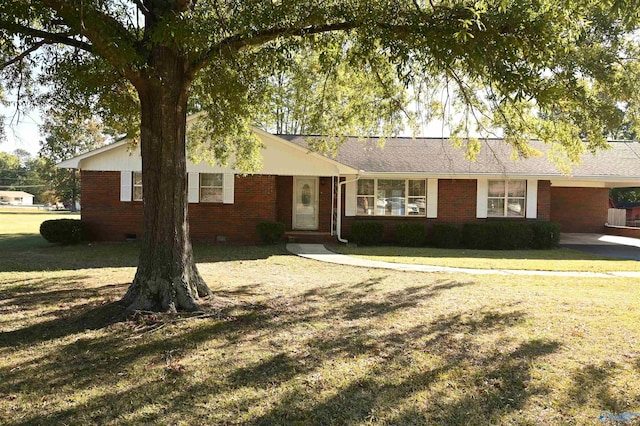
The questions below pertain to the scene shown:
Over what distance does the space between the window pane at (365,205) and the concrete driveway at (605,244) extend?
24.2 ft

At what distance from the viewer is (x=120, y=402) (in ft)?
12.8

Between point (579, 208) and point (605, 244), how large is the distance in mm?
4019

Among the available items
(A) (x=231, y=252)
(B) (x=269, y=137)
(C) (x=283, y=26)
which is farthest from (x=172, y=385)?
(B) (x=269, y=137)

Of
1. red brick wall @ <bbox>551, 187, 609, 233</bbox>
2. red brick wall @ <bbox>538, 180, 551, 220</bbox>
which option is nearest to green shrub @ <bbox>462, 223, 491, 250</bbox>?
red brick wall @ <bbox>538, 180, 551, 220</bbox>

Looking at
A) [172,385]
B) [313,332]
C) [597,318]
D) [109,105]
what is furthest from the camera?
[109,105]

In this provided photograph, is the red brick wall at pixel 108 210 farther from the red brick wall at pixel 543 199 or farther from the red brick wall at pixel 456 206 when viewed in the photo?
the red brick wall at pixel 543 199

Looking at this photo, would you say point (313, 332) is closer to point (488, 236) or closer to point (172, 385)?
point (172, 385)

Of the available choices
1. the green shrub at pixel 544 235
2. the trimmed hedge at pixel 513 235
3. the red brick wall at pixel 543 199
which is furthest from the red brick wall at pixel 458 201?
the red brick wall at pixel 543 199

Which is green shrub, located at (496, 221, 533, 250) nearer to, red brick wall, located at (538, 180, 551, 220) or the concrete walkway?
red brick wall, located at (538, 180, 551, 220)

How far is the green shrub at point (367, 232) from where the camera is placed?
1656 cm

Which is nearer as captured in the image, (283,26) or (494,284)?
(283,26)

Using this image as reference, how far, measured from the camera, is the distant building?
4087 inches

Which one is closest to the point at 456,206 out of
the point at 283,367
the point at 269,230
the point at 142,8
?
the point at 269,230

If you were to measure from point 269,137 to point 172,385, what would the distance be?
41.6 feet
